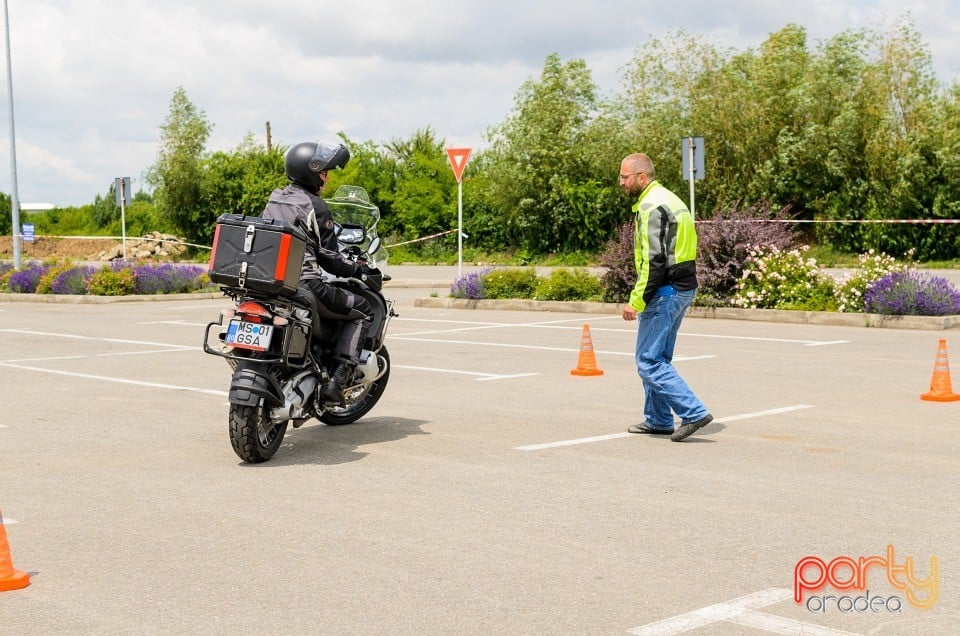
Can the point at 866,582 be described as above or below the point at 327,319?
below

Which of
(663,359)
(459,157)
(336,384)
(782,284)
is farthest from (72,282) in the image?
(663,359)

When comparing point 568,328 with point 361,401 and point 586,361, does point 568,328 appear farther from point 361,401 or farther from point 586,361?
point 361,401

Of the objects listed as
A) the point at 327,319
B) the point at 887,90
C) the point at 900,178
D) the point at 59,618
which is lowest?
the point at 59,618

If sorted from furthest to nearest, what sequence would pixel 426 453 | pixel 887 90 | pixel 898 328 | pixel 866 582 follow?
pixel 887 90
pixel 898 328
pixel 426 453
pixel 866 582

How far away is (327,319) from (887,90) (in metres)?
30.6

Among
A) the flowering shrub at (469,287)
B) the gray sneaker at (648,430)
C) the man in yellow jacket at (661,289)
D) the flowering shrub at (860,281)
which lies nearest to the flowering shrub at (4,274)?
the flowering shrub at (469,287)

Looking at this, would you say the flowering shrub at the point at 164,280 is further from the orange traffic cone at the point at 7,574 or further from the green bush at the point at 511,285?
the orange traffic cone at the point at 7,574

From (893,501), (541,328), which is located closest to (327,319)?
(893,501)

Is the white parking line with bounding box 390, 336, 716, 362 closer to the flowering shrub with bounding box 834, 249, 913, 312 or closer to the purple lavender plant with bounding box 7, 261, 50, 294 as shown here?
the flowering shrub with bounding box 834, 249, 913, 312

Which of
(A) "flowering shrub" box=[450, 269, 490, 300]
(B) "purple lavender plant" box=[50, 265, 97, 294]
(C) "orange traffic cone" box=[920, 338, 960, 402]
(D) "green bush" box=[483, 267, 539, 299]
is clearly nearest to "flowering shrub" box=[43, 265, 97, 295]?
(B) "purple lavender plant" box=[50, 265, 97, 294]

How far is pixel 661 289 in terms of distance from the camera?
870cm

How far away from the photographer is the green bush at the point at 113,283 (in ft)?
87.5

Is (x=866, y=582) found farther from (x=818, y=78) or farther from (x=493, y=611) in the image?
(x=818, y=78)

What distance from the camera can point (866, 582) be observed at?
5.13m
